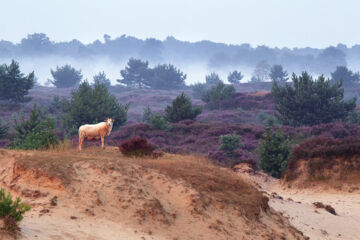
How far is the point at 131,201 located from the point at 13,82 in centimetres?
4922

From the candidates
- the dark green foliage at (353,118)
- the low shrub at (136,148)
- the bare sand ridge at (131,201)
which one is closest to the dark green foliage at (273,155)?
the low shrub at (136,148)

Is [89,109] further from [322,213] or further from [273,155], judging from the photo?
[322,213]

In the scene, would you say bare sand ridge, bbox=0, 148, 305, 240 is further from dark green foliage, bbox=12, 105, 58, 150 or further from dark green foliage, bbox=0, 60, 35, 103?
dark green foliage, bbox=0, 60, 35, 103

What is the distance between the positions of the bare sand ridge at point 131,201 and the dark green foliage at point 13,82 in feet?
149

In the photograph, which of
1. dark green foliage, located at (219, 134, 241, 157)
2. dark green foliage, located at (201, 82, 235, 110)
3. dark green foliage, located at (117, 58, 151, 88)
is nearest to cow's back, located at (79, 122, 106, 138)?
dark green foliage, located at (219, 134, 241, 157)

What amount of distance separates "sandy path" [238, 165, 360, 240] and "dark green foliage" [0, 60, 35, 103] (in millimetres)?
43920

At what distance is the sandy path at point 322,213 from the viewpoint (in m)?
13.9

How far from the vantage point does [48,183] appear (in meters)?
11.1

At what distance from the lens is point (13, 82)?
55781 millimetres

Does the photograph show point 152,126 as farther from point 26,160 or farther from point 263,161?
point 26,160

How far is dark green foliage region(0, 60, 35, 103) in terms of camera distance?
55.0 m

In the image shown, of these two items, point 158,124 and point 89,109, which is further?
point 89,109

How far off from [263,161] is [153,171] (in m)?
12.0

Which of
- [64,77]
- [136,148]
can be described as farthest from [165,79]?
[136,148]
